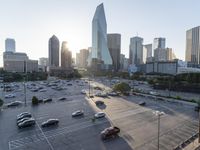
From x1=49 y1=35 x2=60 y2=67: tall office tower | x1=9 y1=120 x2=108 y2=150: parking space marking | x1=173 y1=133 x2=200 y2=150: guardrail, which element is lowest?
x1=173 y1=133 x2=200 y2=150: guardrail

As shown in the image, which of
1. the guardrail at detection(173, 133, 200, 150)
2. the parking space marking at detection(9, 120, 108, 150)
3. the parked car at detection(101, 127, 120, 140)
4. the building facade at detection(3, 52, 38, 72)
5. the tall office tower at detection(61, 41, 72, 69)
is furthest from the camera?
the tall office tower at detection(61, 41, 72, 69)

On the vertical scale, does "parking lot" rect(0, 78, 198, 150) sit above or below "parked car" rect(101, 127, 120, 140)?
below

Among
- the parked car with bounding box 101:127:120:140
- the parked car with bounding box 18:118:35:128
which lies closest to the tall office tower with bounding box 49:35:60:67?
the parked car with bounding box 18:118:35:128

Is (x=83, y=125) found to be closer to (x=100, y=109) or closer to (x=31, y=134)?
(x=31, y=134)

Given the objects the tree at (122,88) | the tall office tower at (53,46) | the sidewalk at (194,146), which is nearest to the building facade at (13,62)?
the tall office tower at (53,46)

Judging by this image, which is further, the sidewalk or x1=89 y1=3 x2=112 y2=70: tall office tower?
x1=89 y1=3 x2=112 y2=70: tall office tower

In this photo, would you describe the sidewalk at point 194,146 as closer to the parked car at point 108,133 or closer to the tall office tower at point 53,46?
the parked car at point 108,133

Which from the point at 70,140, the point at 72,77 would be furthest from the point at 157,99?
the point at 72,77

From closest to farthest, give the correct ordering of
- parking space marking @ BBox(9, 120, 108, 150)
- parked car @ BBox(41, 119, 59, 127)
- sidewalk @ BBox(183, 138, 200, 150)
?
1. sidewalk @ BBox(183, 138, 200, 150)
2. parking space marking @ BBox(9, 120, 108, 150)
3. parked car @ BBox(41, 119, 59, 127)

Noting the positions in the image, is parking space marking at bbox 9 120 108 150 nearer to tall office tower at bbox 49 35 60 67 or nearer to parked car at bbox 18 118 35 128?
parked car at bbox 18 118 35 128
